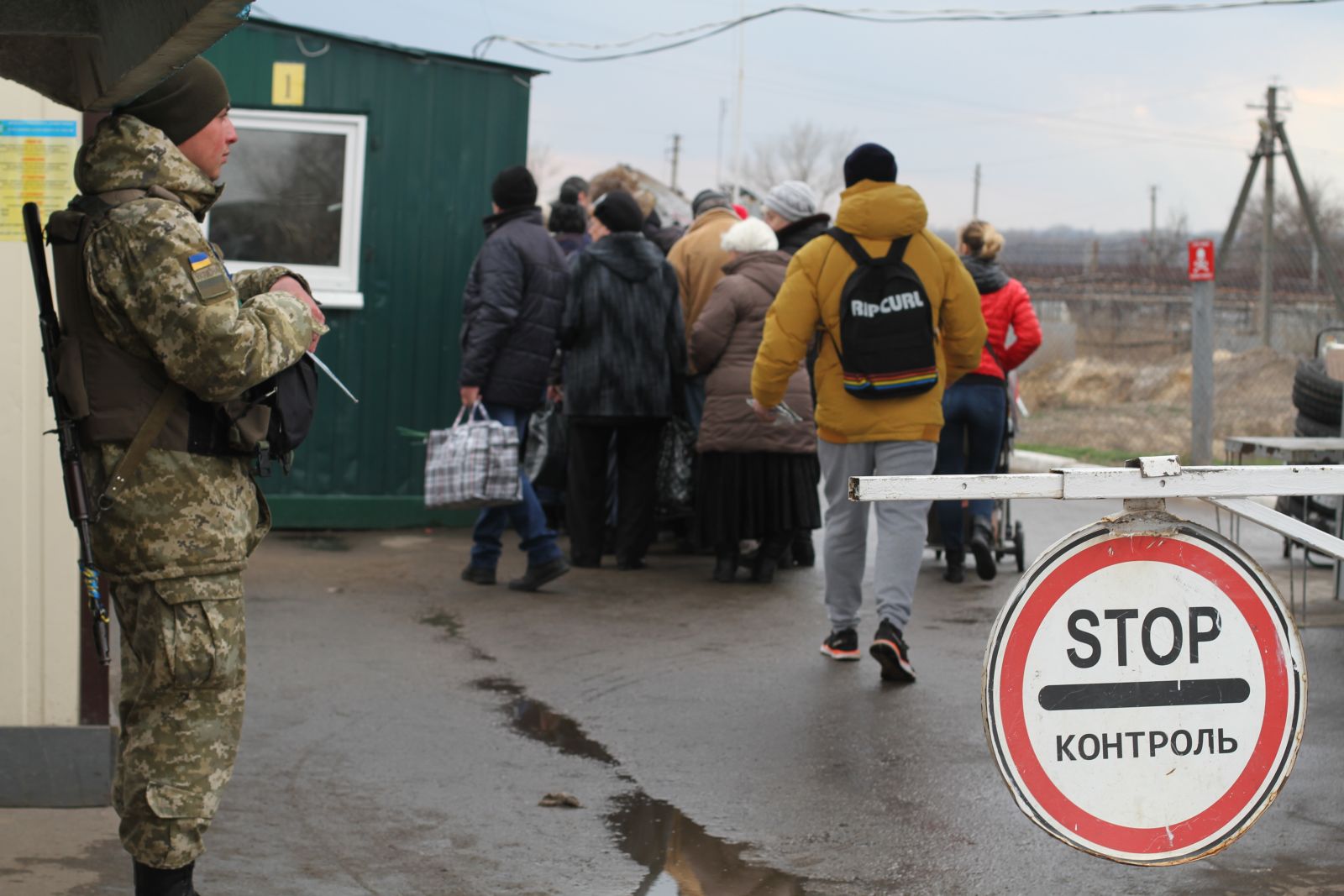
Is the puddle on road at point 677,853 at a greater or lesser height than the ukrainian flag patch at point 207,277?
lesser

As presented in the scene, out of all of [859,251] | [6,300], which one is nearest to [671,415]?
[859,251]

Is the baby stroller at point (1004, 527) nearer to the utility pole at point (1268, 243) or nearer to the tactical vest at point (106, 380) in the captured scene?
the tactical vest at point (106, 380)

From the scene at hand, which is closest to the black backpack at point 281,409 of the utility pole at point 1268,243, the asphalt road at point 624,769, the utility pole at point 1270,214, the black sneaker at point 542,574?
the asphalt road at point 624,769

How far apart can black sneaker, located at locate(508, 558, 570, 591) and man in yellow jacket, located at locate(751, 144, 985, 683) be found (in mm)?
2179

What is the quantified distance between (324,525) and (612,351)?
8.53 feet

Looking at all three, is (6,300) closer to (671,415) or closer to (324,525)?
(671,415)

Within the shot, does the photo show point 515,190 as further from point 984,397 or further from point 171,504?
point 171,504

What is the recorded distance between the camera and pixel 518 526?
336 inches

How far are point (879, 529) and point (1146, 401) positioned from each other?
2109 cm

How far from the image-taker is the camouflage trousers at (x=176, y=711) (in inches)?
139

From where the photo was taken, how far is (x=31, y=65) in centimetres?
392

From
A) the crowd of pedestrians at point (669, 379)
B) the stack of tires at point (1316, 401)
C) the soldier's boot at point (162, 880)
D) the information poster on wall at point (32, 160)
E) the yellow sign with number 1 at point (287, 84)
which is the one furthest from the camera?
the yellow sign with number 1 at point (287, 84)

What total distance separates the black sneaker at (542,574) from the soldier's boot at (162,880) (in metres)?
4.87

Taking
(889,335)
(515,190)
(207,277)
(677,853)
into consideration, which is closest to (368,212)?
Answer: (515,190)
